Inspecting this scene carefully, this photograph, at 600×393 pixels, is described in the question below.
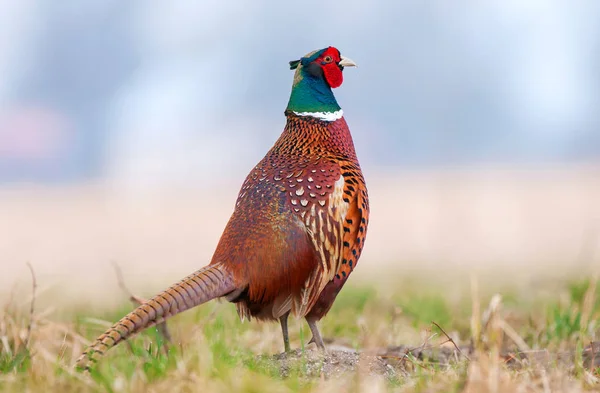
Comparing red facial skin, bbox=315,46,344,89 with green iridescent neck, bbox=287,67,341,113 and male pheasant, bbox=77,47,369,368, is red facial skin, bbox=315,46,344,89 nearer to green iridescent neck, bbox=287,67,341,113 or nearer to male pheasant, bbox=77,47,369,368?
green iridescent neck, bbox=287,67,341,113

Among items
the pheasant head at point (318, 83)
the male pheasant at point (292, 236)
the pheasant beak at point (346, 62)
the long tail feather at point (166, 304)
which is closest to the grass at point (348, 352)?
the long tail feather at point (166, 304)

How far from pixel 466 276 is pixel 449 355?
444 centimetres

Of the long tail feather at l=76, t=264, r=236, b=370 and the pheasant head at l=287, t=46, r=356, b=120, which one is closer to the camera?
the long tail feather at l=76, t=264, r=236, b=370

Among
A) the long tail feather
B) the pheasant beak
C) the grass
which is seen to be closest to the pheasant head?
the pheasant beak

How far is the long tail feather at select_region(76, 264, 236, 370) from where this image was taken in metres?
3.65

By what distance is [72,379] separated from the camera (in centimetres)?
335

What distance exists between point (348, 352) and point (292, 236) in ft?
2.37

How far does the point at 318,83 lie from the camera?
16.8 feet

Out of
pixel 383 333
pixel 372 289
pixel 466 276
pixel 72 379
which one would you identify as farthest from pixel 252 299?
pixel 466 276

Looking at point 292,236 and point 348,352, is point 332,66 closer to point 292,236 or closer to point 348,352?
point 292,236

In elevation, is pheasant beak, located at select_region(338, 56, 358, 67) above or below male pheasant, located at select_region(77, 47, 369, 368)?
above

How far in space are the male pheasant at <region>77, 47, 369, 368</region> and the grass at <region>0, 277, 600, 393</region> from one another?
0.26 m

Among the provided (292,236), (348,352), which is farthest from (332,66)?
(348,352)

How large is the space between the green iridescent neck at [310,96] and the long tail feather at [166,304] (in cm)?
129
